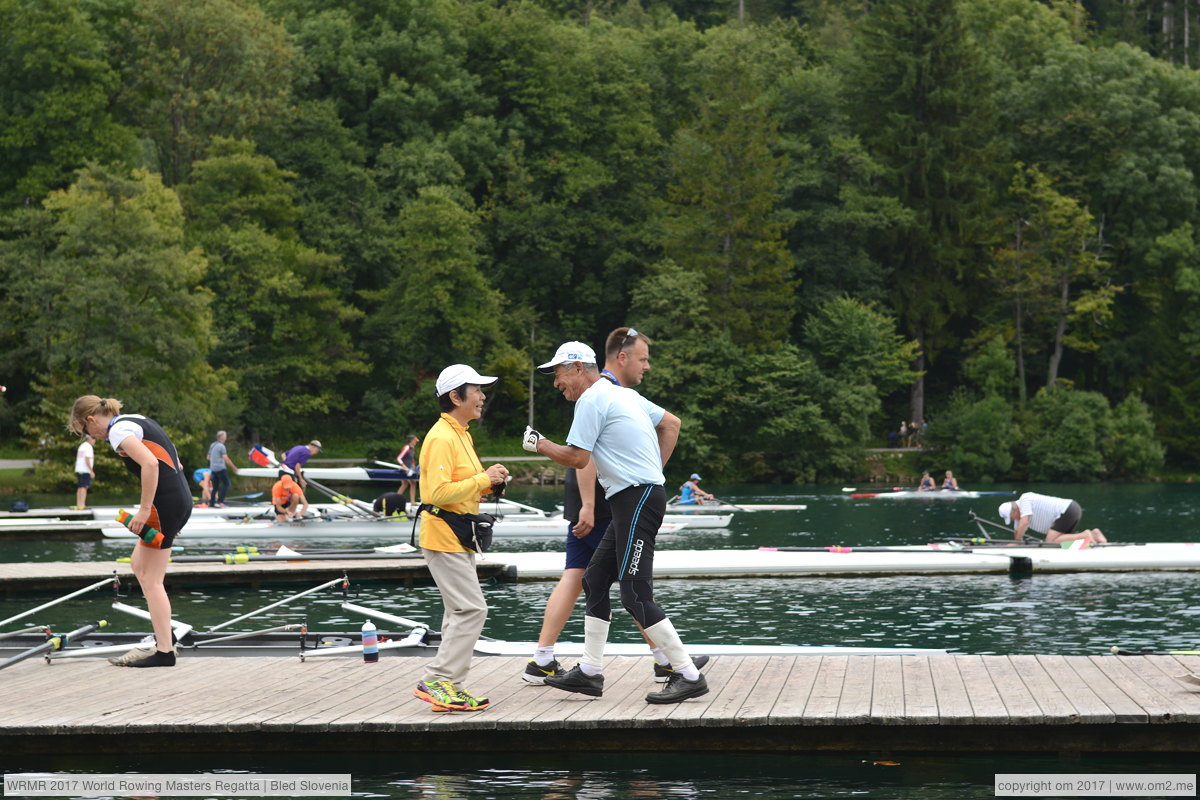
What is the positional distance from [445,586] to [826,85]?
2359 inches

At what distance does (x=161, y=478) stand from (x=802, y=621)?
27.5ft

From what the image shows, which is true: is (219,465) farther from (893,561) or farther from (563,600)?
(563,600)

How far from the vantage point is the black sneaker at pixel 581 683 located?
29.0ft

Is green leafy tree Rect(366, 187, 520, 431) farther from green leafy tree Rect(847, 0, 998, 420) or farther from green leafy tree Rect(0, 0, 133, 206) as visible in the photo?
green leafy tree Rect(847, 0, 998, 420)

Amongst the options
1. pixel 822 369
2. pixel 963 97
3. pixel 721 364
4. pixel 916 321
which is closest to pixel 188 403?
pixel 721 364

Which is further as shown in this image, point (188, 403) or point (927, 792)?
point (188, 403)

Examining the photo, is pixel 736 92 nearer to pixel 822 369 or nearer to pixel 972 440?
pixel 822 369

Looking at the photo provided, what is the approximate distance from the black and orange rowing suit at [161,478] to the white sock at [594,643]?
2903 millimetres

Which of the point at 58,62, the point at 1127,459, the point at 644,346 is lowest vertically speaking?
the point at 1127,459

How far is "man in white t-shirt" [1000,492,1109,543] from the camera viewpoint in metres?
21.5

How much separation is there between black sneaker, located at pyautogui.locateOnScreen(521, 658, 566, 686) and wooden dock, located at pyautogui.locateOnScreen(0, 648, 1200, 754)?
0.06 metres

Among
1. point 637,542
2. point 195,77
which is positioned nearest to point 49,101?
point 195,77

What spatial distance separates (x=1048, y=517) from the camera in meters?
21.8

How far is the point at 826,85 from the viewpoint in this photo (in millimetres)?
64875
